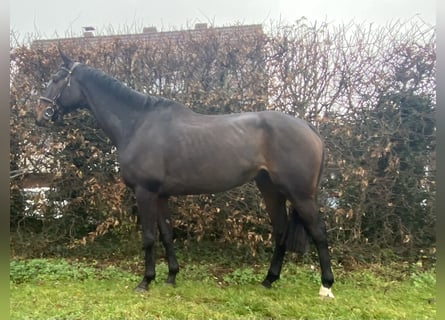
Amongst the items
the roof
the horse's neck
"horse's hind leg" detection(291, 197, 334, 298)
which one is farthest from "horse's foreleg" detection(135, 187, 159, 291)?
the roof

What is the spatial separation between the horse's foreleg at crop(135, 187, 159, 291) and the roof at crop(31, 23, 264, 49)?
2.80 meters

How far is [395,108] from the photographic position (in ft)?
16.6

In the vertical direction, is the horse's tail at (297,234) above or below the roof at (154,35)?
below

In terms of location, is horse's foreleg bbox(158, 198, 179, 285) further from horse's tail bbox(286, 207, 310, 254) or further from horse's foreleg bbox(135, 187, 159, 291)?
horse's tail bbox(286, 207, 310, 254)

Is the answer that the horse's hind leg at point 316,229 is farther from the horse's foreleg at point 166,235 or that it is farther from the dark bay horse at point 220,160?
Result: the horse's foreleg at point 166,235

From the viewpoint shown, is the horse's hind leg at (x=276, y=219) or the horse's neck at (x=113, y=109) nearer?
the horse's neck at (x=113, y=109)

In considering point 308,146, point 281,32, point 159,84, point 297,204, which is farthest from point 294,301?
point 281,32

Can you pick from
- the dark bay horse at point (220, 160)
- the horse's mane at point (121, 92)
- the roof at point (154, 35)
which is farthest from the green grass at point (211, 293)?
the roof at point (154, 35)

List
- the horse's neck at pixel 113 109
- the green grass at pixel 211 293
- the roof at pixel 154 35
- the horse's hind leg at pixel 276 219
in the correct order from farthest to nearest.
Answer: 1. the roof at pixel 154 35
2. the horse's hind leg at pixel 276 219
3. the horse's neck at pixel 113 109
4. the green grass at pixel 211 293

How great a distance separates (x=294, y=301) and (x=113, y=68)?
157 inches

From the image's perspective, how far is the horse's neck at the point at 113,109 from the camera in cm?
399

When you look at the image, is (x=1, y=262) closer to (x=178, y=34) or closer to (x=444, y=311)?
(x=444, y=311)

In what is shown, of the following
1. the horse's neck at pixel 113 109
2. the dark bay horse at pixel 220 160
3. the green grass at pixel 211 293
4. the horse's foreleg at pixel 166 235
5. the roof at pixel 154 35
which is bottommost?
the green grass at pixel 211 293

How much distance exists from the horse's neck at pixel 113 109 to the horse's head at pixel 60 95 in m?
0.14
